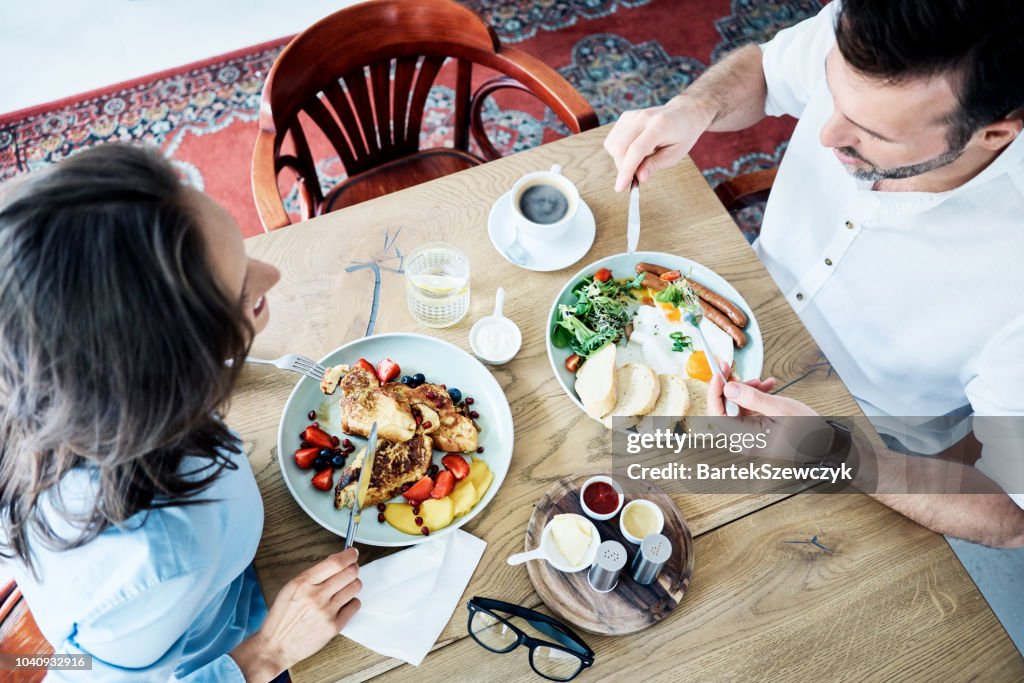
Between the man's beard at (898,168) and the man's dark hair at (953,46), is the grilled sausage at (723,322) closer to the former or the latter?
the man's beard at (898,168)

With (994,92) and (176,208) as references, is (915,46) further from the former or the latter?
(176,208)

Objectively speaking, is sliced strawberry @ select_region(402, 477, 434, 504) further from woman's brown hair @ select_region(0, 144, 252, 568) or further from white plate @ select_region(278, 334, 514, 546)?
woman's brown hair @ select_region(0, 144, 252, 568)

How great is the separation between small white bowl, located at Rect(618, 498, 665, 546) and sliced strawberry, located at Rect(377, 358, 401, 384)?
0.55 metres

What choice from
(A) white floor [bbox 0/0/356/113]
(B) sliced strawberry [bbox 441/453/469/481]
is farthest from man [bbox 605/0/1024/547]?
(A) white floor [bbox 0/0/356/113]

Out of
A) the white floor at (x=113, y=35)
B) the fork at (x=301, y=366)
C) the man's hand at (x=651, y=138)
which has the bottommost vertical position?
the fork at (x=301, y=366)

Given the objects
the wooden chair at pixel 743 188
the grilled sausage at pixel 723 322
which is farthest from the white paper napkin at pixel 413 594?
the wooden chair at pixel 743 188

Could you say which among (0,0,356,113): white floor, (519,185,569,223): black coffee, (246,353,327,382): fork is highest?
(0,0,356,113): white floor

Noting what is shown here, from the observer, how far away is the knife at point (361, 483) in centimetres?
126

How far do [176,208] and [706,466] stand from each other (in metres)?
1.08

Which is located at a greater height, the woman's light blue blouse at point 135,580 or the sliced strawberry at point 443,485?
the woman's light blue blouse at point 135,580

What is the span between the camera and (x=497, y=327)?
1510 millimetres

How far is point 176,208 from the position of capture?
0.86 m

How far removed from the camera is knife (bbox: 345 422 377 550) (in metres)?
1.26

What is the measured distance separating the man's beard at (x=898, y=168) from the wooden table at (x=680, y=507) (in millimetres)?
299
